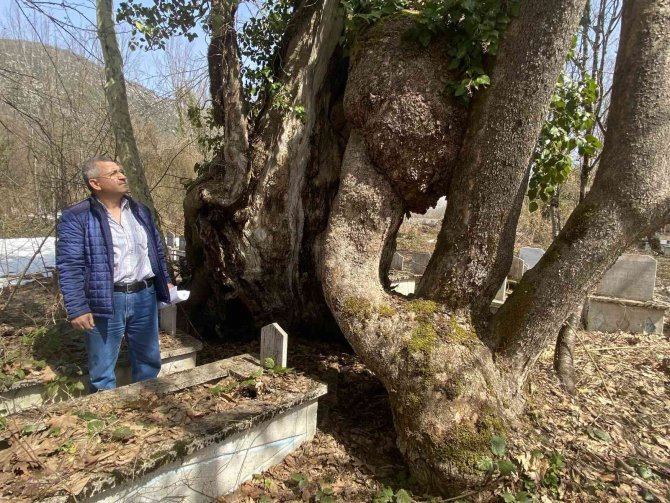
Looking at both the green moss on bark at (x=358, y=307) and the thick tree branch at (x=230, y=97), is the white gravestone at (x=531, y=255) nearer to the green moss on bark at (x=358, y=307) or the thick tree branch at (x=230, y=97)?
the green moss on bark at (x=358, y=307)

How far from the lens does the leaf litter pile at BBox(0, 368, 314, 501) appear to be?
1984mm

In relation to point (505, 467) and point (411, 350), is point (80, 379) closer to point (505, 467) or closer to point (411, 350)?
point (411, 350)

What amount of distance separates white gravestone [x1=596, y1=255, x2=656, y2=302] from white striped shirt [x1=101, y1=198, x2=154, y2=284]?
6.06 meters

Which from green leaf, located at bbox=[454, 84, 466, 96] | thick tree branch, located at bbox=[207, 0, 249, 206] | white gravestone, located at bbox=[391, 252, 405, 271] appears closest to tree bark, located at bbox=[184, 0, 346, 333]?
thick tree branch, located at bbox=[207, 0, 249, 206]

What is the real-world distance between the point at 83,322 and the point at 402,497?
232 centimetres

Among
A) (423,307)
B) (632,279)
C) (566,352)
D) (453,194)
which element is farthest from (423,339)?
(632,279)

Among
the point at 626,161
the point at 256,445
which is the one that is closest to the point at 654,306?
the point at 626,161

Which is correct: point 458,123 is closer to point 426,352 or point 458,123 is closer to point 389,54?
point 389,54

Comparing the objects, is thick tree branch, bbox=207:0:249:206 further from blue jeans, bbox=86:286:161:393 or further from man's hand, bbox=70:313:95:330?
man's hand, bbox=70:313:95:330

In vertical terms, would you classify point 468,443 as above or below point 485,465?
above

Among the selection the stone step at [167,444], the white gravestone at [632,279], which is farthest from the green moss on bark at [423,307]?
the white gravestone at [632,279]

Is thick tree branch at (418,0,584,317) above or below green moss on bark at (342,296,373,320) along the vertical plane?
above

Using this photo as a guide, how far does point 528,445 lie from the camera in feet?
8.55

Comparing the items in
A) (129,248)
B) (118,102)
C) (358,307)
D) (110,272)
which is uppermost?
(118,102)
